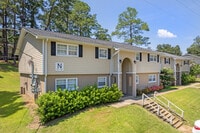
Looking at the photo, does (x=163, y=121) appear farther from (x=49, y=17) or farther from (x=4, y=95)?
(x=49, y=17)

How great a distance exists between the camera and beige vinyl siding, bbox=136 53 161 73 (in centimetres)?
2261

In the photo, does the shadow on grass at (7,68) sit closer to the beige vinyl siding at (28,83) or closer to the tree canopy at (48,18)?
the tree canopy at (48,18)

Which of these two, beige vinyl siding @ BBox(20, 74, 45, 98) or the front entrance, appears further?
the front entrance

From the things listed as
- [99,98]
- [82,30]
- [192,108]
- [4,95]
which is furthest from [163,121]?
[82,30]

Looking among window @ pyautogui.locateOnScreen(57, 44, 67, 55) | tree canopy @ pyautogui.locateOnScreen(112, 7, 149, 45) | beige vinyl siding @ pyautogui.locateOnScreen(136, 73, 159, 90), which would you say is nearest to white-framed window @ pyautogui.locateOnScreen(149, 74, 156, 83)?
beige vinyl siding @ pyautogui.locateOnScreen(136, 73, 159, 90)

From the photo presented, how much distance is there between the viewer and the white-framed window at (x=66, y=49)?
48.9 feet

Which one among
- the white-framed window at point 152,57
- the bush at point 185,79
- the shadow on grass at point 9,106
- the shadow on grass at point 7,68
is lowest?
the shadow on grass at point 9,106

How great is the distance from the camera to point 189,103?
813 inches

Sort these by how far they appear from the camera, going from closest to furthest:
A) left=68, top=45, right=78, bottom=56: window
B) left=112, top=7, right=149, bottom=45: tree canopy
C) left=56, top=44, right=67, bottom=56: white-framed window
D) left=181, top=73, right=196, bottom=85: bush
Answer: left=56, top=44, right=67, bottom=56: white-framed window → left=68, top=45, right=78, bottom=56: window → left=181, top=73, right=196, bottom=85: bush → left=112, top=7, right=149, bottom=45: tree canopy

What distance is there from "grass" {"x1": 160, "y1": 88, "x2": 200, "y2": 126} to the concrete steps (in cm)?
116

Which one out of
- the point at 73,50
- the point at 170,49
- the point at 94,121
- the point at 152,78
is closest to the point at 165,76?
the point at 152,78

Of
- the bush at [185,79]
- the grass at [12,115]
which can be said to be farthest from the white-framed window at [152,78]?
the grass at [12,115]

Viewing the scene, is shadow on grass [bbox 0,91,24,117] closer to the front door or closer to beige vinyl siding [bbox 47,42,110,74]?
beige vinyl siding [bbox 47,42,110,74]

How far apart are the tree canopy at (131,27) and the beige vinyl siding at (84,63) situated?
3068cm
